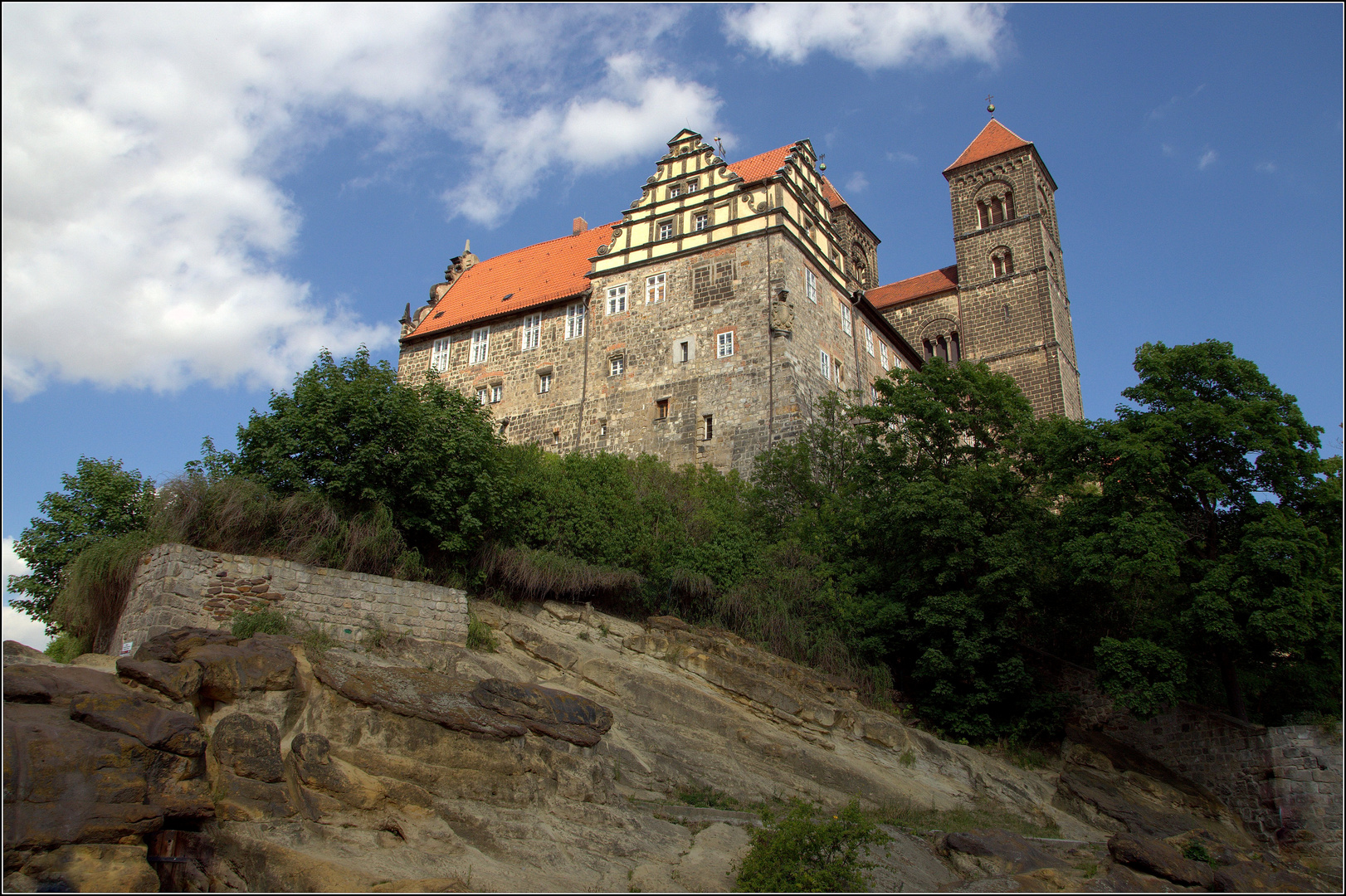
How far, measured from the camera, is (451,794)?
11.6 metres

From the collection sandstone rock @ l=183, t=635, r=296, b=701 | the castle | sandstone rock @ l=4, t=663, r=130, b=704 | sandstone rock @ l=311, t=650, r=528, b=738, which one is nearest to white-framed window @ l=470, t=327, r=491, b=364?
the castle

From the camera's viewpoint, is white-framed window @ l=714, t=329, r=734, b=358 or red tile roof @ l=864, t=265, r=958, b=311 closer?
white-framed window @ l=714, t=329, r=734, b=358

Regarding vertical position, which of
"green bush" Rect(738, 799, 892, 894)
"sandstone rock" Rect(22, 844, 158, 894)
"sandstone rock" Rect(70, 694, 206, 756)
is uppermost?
"sandstone rock" Rect(70, 694, 206, 756)

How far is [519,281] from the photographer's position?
38531 mm

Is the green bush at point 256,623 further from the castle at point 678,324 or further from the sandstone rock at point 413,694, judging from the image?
the castle at point 678,324

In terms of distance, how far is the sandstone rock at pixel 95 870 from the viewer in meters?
7.88

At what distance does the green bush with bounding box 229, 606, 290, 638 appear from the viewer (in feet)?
46.3

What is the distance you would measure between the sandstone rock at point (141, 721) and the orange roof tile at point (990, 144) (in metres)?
49.5

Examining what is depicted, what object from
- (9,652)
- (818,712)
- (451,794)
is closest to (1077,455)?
(818,712)

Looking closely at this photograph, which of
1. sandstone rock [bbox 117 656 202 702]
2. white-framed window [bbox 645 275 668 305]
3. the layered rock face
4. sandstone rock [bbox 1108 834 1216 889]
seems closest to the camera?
the layered rock face

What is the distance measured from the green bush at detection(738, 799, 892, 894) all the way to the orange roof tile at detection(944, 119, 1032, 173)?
46250 mm

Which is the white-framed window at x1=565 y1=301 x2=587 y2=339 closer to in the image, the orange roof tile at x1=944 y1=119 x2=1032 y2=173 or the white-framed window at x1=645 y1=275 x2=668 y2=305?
the white-framed window at x1=645 y1=275 x2=668 y2=305

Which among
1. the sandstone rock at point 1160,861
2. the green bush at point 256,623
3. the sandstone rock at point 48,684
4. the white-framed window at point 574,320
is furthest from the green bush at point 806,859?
the white-framed window at point 574,320

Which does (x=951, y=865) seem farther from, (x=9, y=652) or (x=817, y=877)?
(x=9, y=652)
